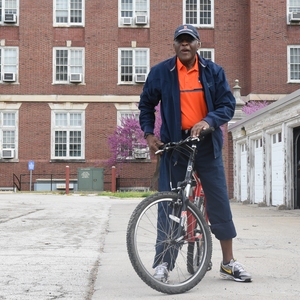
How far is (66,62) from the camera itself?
1394 inches

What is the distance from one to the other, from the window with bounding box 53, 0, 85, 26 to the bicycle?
3171 centimetres

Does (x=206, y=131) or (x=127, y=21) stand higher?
(x=127, y=21)

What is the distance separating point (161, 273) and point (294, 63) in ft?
105

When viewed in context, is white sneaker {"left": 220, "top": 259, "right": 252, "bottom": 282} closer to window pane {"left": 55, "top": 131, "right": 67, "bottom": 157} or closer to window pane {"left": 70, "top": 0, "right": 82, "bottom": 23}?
window pane {"left": 55, "top": 131, "right": 67, "bottom": 157}

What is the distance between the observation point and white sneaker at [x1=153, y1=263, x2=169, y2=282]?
14.8ft

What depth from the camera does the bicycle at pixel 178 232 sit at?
4543 mm

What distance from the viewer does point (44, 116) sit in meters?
34.9

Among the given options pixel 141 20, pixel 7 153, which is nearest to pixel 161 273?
pixel 7 153

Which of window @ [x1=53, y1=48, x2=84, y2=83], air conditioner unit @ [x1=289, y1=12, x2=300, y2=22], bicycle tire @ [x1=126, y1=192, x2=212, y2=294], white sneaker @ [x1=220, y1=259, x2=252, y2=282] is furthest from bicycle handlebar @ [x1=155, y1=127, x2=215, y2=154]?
air conditioner unit @ [x1=289, y1=12, x2=300, y2=22]

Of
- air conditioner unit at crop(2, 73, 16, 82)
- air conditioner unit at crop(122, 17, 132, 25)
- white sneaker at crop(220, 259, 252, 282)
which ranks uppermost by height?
air conditioner unit at crop(122, 17, 132, 25)

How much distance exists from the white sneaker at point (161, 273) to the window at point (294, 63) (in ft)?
103

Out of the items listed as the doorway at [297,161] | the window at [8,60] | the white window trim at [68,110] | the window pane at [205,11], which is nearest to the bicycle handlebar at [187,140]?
the doorway at [297,161]

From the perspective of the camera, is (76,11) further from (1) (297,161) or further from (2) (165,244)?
(2) (165,244)

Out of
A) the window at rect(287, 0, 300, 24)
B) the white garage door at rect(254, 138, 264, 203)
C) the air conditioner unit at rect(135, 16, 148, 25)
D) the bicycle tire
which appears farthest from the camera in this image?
the air conditioner unit at rect(135, 16, 148, 25)
